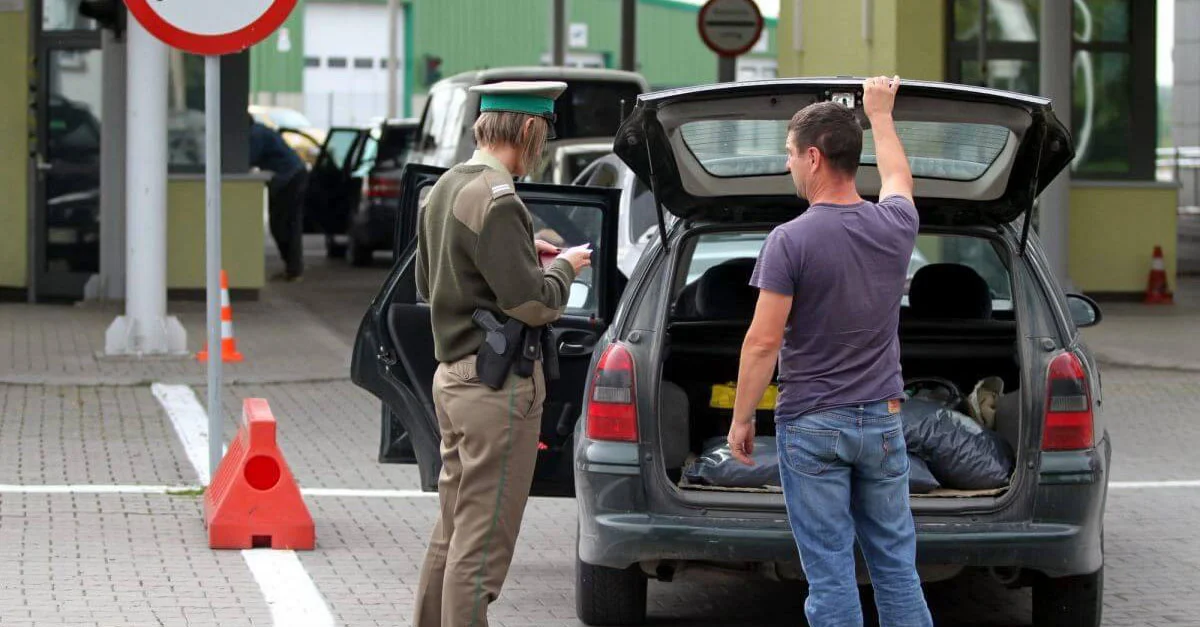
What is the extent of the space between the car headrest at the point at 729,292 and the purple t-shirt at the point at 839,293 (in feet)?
7.07

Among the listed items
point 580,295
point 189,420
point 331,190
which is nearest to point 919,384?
point 580,295

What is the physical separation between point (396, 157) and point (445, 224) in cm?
1724

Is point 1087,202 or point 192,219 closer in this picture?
point 192,219

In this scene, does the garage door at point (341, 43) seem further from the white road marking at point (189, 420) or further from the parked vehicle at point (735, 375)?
the parked vehicle at point (735, 375)

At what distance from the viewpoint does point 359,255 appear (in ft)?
75.3

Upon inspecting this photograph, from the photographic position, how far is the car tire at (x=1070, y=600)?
5.99m

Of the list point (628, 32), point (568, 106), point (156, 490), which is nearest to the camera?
point (156, 490)

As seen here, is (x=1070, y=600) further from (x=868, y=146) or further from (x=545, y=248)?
(x=545, y=248)

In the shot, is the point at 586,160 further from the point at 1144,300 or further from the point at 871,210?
the point at 871,210

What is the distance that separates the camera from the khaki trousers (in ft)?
17.4

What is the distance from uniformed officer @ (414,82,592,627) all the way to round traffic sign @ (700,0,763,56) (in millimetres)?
13417

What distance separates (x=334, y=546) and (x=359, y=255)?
15489mm

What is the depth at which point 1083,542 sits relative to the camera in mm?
5781

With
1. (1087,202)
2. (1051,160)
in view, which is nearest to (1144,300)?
(1087,202)
